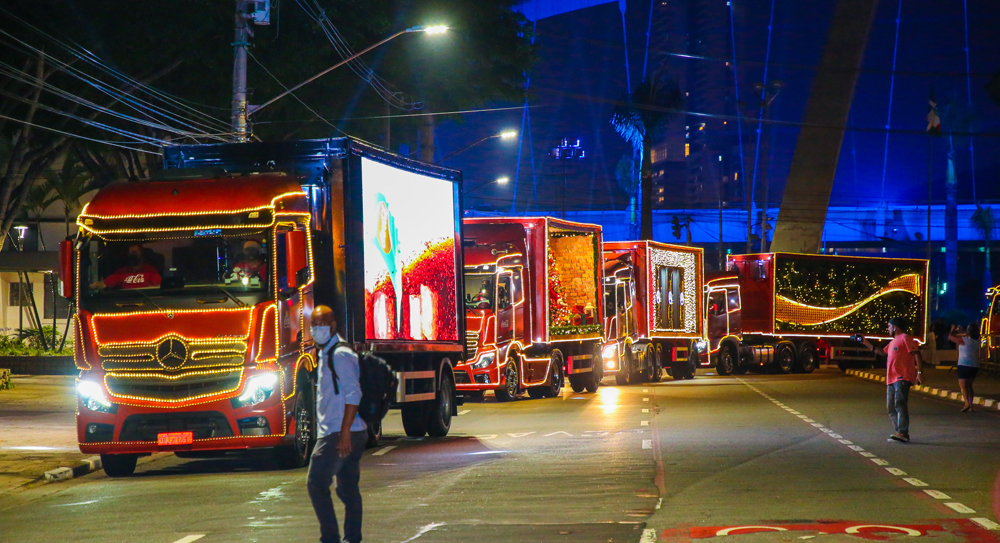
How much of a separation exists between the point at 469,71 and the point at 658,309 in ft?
30.5

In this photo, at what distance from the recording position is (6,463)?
15.3 metres

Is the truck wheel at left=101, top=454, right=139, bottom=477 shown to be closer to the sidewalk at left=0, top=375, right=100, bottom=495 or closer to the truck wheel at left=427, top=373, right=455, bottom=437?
the sidewalk at left=0, top=375, right=100, bottom=495

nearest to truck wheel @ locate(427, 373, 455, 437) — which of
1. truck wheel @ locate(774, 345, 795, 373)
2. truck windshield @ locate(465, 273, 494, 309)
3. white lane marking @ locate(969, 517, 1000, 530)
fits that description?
truck windshield @ locate(465, 273, 494, 309)

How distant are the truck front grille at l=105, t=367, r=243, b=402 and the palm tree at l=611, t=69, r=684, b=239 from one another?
45.8 metres

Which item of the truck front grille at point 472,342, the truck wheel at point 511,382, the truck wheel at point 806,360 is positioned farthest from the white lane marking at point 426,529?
the truck wheel at point 806,360

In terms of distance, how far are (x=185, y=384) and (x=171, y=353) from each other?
371 mm

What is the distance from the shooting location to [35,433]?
19.1m

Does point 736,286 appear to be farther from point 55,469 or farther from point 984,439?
point 55,469

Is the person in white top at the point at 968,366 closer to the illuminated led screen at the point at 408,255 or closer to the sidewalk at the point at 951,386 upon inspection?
the sidewalk at the point at 951,386

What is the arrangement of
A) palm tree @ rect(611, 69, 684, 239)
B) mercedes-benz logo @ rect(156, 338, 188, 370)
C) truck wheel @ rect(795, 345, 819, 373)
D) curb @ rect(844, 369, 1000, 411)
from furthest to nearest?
palm tree @ rect(611, 69, 684, 239)
truck wheel @ rect(795, 345, 819, 373)
curb @ rect(844, 369, 1000, 411)
mercedes-benz logo @ rect(156, 338, 188, 370)

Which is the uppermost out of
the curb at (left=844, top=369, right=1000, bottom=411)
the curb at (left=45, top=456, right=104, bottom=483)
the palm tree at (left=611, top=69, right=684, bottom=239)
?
the palm tree at (left=611, top=69, right=684, bottom=239)

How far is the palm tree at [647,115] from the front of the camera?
59.7 meters

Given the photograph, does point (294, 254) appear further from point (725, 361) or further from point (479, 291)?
point (725, 361)

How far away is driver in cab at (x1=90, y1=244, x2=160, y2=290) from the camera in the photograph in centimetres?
1396
